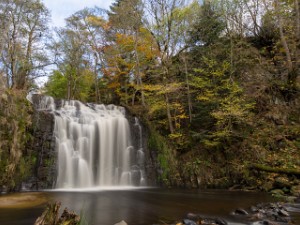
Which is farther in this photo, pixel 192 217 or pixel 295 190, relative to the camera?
pixel 295 190

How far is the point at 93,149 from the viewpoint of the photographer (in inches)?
549

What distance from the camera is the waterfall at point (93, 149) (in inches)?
500

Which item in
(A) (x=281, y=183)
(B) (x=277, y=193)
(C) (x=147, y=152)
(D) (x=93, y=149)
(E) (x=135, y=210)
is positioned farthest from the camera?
(C) (x=147, y=152)

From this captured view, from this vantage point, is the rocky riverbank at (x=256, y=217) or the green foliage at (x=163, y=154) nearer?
the rocky riverbank at (x=256, y=217)

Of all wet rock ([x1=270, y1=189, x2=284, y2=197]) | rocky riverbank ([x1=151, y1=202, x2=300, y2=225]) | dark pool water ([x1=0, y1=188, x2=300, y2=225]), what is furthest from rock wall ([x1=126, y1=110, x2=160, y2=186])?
rocky riverbank ([x1=151, y1=202, x2=300, y2=225])

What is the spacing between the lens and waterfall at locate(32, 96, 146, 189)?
12.7 metres

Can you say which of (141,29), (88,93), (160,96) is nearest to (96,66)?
(88,93)

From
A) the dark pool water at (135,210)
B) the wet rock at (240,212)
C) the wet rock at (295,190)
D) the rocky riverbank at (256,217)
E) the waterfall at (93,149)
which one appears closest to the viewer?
the rocky riverbank at (256,217)

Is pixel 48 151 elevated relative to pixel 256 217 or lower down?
elevated

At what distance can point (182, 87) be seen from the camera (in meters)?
16.1

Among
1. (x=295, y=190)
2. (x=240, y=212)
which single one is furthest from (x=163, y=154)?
(x=240, y=212)

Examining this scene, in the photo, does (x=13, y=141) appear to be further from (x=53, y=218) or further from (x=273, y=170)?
(x=273, y=170)

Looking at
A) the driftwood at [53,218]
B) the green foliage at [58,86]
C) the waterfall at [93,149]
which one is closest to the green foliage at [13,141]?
the waterfall at [93,149]

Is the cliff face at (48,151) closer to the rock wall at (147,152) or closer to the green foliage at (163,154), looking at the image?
the rock wall at (147,152)
